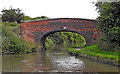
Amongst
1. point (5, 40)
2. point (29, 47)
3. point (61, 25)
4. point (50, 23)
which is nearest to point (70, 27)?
point (61, 25)

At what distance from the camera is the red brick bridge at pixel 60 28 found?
101 ft

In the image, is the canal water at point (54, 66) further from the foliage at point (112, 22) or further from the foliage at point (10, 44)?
the foliage at point (10, 44)

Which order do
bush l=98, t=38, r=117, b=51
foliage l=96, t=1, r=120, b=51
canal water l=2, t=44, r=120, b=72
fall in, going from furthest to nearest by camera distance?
bush l=98, t=38, r=117, b=51
foliage l=96, t=1, r=120, b=51
canal water l=2, t=44, r=120, b=72

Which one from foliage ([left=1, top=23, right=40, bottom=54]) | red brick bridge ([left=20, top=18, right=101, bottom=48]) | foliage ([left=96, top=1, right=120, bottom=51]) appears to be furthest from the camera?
red brick bridge ([left=20, top=18, right=101, bottom=48])

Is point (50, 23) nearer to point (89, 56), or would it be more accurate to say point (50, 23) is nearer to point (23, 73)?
point (89, 56)

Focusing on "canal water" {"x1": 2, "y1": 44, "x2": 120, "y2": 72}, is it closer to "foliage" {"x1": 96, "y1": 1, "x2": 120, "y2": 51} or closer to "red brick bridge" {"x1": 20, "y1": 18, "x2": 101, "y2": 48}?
"foliage" {"x1": 96, "y1": 1, "x2": 120, "y2": 51}

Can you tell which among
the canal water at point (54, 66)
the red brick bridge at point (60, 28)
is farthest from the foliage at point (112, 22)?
the red brick bridge at point (60, 28)

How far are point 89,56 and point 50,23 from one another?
515 inches

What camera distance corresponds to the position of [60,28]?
31797 mm

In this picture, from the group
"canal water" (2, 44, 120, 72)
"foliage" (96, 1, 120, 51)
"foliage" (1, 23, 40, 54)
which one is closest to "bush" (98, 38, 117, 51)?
"foliage" (96, 1, 120, 51)

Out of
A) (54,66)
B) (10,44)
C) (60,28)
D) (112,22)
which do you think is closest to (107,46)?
(112,22)

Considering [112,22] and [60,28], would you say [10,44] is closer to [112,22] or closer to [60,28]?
[60,28]

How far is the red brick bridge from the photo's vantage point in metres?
30.9

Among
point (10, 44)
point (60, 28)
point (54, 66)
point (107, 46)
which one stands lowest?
point (54, 66)
